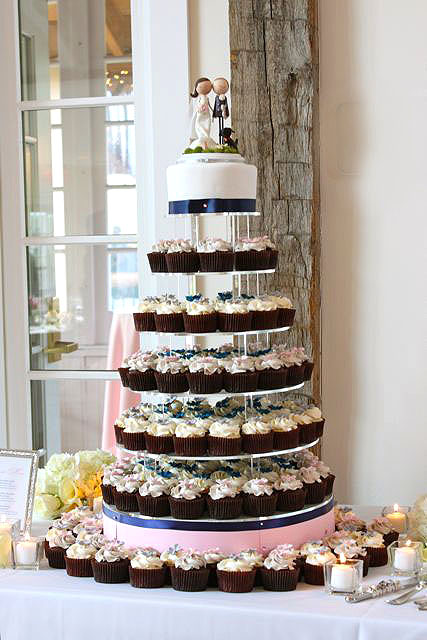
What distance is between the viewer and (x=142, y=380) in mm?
2166

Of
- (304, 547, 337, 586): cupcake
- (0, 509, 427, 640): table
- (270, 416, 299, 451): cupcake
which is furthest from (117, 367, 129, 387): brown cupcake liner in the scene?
(304, 547, 337, 586): cupcake

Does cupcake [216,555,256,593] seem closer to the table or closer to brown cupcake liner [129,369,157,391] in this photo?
the table

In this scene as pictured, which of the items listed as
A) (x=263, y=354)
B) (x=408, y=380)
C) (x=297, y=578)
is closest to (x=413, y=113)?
(x=408, y=380)

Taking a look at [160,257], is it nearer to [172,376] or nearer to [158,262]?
[158,262]

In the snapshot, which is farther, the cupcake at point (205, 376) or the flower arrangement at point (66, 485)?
the flower arrangement at point (66, 485)

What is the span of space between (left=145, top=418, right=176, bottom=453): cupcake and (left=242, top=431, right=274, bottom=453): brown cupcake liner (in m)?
0.16

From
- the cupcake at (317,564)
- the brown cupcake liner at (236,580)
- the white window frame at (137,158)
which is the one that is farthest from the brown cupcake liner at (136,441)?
the white window frame at (137,158)

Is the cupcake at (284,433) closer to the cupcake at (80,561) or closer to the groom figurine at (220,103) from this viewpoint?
the cupcake at (80,561)

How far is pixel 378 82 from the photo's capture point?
Result: 296 cm

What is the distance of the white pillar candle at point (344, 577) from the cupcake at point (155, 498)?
1.27ft

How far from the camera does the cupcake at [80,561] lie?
214cm

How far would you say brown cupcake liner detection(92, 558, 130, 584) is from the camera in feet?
6.86

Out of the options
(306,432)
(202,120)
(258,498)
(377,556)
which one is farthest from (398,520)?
(202,120)

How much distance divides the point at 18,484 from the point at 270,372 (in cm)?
74
